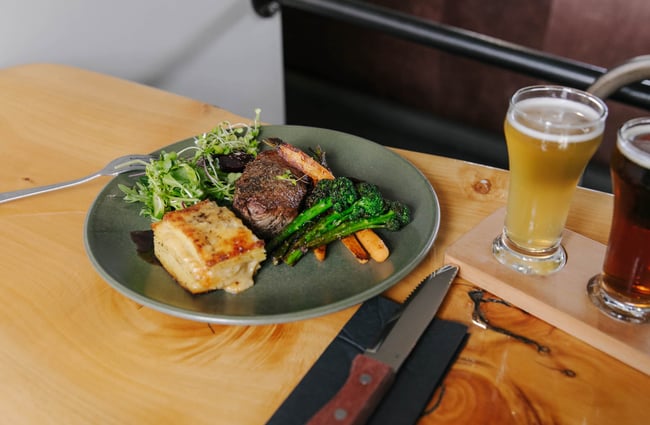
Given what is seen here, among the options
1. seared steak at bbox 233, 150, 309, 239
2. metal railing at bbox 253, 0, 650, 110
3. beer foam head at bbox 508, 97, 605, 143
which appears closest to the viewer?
beer foam head at bbox 508, 97, 605, 143

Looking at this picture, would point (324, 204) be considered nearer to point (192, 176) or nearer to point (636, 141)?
point (192, 176)

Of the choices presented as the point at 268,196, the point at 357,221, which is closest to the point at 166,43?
the point at 268,196

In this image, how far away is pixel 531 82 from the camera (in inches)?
129

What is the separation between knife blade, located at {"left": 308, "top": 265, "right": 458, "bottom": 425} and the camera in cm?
78

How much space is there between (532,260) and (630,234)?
0.17 m

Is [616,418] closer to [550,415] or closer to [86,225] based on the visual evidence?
[550,415]

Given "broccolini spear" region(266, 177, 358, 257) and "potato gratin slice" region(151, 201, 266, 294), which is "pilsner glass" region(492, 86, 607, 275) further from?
"potato gratin slice" region(151, 201, 266, 294)

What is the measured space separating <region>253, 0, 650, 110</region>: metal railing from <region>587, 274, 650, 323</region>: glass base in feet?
3.38

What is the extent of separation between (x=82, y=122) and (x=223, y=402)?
3.42ft

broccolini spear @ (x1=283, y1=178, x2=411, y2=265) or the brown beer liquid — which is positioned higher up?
the brown beer liquid

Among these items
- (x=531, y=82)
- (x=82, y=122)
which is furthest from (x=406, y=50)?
(x=82, y=122)

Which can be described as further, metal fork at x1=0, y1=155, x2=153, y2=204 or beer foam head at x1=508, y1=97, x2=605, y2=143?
metal fork at x1=0, y1=155, x2=153, y2=204

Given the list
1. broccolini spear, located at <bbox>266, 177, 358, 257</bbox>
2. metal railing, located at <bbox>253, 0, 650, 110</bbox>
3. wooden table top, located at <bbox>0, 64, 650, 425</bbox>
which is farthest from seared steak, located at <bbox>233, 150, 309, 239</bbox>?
metal railing, located at <bbox>253, 0, 650, 110</bbox>

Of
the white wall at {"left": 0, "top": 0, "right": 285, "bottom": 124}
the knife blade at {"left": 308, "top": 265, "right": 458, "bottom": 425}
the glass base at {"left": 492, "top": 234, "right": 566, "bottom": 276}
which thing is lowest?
the white wall at {"left": 0, "top": 0, "right": 285, "bottom": 124}
